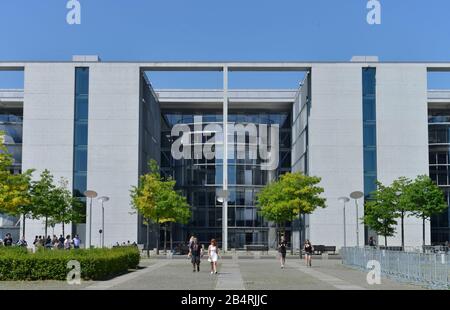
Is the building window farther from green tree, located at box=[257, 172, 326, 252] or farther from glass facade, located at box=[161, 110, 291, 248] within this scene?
glass facade, located at box=[161, 110, 291, 248]

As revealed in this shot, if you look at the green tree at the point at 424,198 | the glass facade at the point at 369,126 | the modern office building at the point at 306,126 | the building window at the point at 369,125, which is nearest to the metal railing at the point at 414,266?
the green tree at the point at 424,198

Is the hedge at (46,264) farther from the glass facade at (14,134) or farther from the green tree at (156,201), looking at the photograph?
the glass facade at (14,134)

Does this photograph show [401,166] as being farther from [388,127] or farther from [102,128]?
[102,128]

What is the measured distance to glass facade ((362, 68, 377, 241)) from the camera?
66.1 metres

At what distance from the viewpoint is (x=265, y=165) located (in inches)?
3275

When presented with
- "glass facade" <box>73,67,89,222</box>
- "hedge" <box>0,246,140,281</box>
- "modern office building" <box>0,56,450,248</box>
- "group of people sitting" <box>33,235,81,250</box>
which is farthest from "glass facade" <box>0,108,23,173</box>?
"hedge" <box>0,246,140,281</box>

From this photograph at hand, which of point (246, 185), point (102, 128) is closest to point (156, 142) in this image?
point (246, 185)

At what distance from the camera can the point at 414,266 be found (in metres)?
26.6

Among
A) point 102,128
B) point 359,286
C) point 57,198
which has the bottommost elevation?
point 359,286

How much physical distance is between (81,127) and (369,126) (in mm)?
26055

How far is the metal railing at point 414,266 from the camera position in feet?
76.6

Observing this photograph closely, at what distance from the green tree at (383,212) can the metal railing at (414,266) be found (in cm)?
2110

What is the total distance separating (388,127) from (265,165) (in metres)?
20.0
